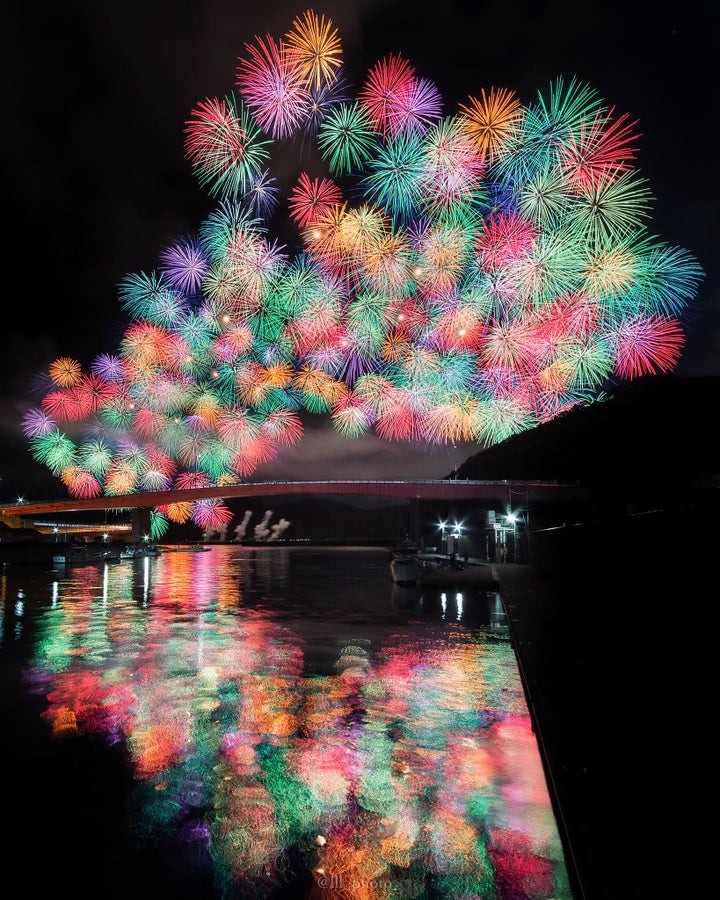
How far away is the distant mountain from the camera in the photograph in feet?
89.8

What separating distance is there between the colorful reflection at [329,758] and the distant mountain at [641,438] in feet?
49.9

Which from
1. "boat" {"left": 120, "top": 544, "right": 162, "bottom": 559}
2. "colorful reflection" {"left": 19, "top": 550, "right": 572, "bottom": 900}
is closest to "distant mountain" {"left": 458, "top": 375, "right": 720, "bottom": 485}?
"colorful reflection" {"left": 19, "top": 550, "right": 572, "bottom": 900}

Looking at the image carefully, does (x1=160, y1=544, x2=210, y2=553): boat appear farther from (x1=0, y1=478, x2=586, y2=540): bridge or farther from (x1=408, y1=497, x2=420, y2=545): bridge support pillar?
(x1=408, y1=497, x2=420, y2=545): bridge support pillar

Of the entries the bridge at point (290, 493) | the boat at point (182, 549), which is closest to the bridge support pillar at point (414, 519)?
the bridge at point (290, 493)

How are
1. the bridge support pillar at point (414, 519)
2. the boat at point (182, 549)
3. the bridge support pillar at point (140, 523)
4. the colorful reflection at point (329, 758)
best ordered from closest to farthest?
the colorful reflection at point (329, 758) → the bridge support pillar at point (414, 519) → the bridge support pillar at point (140, 523) → the boat at point (182, 549)

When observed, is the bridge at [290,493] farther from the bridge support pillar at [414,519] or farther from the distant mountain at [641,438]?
the distant mountain at [641,438]

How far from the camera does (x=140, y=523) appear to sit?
102562mm

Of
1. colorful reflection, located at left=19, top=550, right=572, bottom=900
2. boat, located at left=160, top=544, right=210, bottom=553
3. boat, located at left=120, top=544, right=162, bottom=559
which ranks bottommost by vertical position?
boat, located at left=160, top=544, right=210, bottom=553

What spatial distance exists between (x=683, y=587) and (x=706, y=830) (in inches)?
51.0

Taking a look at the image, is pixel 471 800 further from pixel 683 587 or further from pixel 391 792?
pixel 683 587

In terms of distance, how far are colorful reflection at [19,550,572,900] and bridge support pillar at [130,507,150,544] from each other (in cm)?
9296

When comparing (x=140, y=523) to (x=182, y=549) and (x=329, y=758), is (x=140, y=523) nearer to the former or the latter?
(x=182, y=549)

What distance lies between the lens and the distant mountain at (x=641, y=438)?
27359 millimetres

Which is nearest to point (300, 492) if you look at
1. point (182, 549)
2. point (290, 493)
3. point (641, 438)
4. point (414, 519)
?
point (290, 493)
